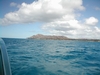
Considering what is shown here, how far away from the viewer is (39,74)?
21.1ft

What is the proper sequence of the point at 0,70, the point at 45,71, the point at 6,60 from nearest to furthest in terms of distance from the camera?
the point at 0,70 → the point at 6,60 → the point at 45,71

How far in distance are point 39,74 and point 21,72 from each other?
39.1 inches

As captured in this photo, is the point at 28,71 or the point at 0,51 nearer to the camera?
the point at 0,51

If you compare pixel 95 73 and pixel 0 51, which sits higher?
pixel 0 51

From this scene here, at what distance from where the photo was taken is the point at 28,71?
6504 millimetres

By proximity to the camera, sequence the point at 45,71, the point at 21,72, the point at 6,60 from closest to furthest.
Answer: the point at 6,60
the point at 21,72
the point at 45,71

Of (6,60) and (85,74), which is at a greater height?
(6,60)

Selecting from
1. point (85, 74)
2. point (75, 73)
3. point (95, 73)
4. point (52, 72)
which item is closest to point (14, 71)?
point (52, 72)

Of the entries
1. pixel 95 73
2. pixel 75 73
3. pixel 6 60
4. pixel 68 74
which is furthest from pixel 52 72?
pixel 6 60

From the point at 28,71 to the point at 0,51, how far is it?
5247 millimetres

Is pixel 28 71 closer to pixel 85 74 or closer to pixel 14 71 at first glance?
pixel 14 71

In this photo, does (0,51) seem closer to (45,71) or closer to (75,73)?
(45,71)

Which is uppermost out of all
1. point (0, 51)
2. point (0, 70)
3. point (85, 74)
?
point (0, 51)

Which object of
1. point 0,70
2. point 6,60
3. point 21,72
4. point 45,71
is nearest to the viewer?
point 0,70
